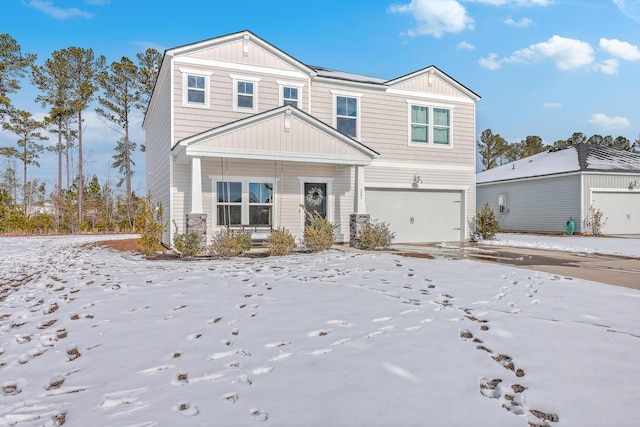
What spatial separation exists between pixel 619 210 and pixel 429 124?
13.1 metres

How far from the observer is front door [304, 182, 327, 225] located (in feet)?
42.2

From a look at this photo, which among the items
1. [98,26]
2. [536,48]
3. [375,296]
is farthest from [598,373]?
[536,48]

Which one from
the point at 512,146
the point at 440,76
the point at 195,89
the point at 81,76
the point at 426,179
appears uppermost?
the point at 81,76

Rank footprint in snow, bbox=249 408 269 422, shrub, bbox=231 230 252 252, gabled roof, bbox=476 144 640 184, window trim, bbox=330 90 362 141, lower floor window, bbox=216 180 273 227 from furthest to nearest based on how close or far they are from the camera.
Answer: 1. gabled roof, bbox=476 144 640 184
2. window trim, bbox=330 90 362 141
3. lower floor window, bbox=216 180 273 227
4. shrub, bbox=231 230 252 252
5. footprint in snow, bbox=249 408 269 422

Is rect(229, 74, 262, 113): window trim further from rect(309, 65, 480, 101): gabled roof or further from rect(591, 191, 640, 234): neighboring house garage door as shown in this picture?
rect(591, 191, 640, 234): neighboring house garage door

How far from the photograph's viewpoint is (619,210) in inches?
782

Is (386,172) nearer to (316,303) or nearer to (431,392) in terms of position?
(316,303)

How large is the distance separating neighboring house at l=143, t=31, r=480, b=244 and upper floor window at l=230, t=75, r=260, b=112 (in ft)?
0.10

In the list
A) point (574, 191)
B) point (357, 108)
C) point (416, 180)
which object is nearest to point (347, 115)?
point (357, 108)

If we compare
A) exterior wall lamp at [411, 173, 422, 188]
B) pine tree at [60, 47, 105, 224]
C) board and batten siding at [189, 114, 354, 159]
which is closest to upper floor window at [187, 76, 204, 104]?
board and batten siding at [189, 114, 354, 159]

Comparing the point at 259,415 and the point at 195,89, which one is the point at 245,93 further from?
the point at 259,415

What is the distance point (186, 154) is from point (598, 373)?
31.2 feet

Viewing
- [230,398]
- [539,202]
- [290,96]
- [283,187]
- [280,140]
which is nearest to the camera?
[230,398]

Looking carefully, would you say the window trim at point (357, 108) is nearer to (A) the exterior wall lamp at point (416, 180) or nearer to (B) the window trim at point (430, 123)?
(B) the window trim at point (430, 123)
